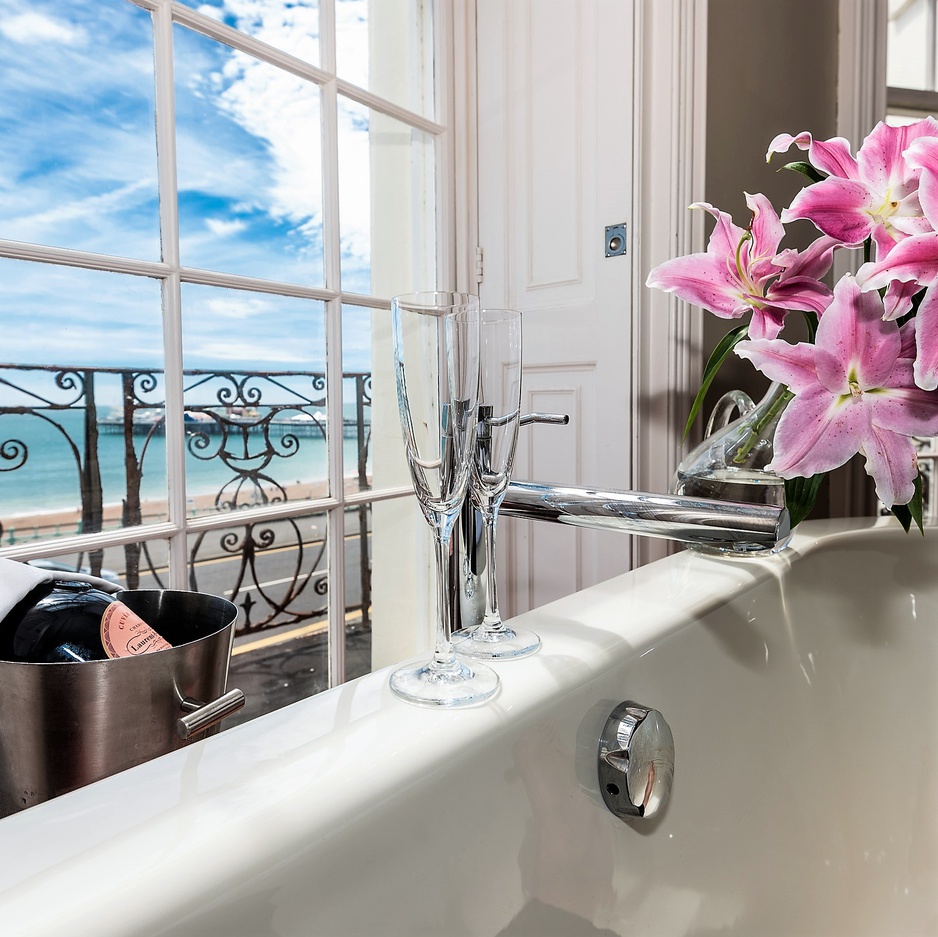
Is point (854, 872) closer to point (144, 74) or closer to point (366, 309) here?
point (366, 309)

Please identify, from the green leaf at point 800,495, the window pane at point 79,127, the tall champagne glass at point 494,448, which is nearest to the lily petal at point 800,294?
the green leaf at point 800,495

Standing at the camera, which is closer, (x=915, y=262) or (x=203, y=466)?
(x=915, y=262)

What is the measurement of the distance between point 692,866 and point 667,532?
30 cm

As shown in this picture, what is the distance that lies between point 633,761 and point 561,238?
3.83 feet

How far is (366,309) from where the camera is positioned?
4.69ft

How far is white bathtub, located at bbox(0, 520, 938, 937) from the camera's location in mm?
288

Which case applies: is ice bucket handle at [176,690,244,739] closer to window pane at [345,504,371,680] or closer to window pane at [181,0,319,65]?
window pane at [345,504,371,680]

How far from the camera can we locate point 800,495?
0.90 meters

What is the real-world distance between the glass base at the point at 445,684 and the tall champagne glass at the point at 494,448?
6 centimetres

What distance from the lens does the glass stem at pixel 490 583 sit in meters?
0.59

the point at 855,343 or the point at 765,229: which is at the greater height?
the point at 765,229

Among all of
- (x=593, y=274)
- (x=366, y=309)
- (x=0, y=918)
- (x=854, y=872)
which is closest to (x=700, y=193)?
(x=593, y=274)

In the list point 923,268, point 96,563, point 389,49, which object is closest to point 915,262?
point 923,268

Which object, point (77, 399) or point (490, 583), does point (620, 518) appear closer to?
point (490, 583)
